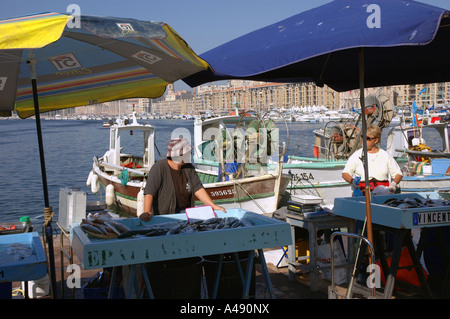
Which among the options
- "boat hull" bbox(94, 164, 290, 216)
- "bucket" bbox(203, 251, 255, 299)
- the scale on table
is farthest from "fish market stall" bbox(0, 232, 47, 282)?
"boat hull" bbox(94, 164, 290, 216)

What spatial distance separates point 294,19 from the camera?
4438mm

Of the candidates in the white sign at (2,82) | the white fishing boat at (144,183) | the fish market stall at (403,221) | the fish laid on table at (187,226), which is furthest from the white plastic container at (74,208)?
the white fishing boat at (144,183)

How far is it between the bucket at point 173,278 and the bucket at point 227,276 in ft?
0.66

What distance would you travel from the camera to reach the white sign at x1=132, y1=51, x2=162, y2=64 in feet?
15.5

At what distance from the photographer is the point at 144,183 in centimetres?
1352

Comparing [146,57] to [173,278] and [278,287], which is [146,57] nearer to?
[173,278]

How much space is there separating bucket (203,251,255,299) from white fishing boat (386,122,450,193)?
8596 millimetres

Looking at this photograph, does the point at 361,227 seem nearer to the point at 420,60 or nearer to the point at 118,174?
the point at 420,60

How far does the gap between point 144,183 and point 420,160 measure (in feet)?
26.7

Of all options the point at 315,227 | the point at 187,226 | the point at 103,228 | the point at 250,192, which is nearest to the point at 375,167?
the point at 315,227

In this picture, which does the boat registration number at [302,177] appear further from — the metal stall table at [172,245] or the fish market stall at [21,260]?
the fish market stall at [21,260]

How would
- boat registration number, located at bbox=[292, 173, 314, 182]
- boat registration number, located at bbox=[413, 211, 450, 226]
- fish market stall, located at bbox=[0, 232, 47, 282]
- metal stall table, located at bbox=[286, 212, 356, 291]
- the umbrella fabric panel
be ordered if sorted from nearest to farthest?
the umbrella fabric panel
fish market stall, located at bbox=[0, 232, 47, 282]
boat registration number, located at bbox=[413, 211, 450, 226]
metal stall table, located at bbox=[286, 212, 356, 291]
boat registration number, located at bbox=[292, 173, 314, 182]

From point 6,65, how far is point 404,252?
439cm

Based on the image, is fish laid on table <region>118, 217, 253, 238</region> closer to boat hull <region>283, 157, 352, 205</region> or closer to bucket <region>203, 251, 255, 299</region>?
bucket <region>203, 251, 255, 299</region>
